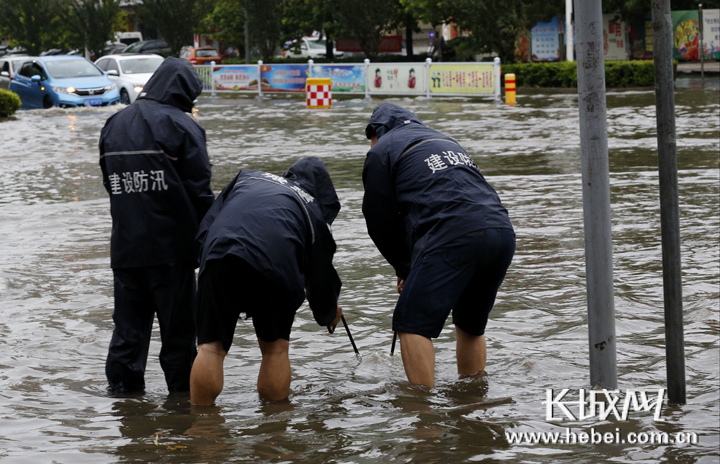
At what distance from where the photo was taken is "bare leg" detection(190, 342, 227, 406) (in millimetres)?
4234

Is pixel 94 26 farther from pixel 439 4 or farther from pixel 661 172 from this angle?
pixel 661 172

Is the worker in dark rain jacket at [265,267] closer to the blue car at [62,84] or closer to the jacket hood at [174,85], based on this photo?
the jacket hood at [174,85]

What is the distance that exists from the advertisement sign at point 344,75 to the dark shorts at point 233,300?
84.3 ft

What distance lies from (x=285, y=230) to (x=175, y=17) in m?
42.0

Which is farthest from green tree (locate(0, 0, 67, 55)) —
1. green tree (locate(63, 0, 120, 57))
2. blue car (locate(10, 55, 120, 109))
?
blue car (locate(10, 55, 120, 109))

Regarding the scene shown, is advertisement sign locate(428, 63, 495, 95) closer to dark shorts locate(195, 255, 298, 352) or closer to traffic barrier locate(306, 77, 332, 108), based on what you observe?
traffic barrier locate(306, 77, 332, 108)

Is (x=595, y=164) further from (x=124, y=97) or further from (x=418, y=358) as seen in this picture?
(x=124, y=97)

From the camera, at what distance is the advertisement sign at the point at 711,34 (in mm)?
34500

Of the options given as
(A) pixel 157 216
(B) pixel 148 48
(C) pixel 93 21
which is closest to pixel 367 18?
(C) pixel 93 21

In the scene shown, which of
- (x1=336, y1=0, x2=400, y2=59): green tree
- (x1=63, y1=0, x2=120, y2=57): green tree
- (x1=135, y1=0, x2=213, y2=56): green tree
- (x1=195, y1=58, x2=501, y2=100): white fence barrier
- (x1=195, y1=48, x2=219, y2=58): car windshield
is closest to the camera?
(x1=195, y1=58, x2=501, y2=100): white fence barrier

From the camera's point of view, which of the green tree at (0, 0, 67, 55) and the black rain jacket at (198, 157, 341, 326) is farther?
the green tree at (0, 0, 67, 55)

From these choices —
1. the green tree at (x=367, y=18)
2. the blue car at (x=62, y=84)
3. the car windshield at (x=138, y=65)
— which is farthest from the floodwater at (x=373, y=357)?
the green tree at (x=367, y=18)

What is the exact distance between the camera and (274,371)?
4.48m

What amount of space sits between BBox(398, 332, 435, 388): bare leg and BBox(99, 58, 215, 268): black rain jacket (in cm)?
117
